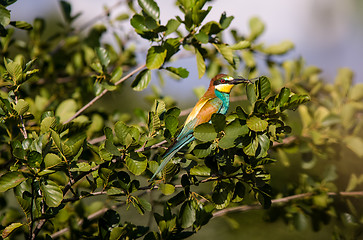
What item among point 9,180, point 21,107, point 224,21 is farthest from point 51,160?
point 224,21

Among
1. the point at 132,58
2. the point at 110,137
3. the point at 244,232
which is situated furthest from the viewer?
the point at 244,232

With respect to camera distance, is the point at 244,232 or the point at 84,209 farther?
the point at 244,232

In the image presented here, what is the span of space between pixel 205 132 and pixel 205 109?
0.55 meters

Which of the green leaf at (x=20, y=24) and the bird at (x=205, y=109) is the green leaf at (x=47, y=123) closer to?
the bird at (x=205, y=109)

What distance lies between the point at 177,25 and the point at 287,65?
155cm

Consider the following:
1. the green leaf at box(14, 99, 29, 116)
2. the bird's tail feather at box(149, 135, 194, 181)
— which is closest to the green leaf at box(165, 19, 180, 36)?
the bird's tail feather at box(149, 135, 194, 181)

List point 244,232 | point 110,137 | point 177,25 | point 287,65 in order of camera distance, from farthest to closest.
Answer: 1. point 244,232
2. point 287,65
3. point 177,25
4. point 110,137

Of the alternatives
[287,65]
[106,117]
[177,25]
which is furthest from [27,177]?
[287,65]

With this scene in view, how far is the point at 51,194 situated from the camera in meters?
1.54

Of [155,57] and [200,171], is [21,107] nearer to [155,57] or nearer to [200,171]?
[155,57]

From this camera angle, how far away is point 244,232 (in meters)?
4.35

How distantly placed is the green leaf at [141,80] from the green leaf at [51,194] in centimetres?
76

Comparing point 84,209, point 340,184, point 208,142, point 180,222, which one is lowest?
point 340,184

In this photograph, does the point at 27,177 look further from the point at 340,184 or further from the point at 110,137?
the point at 340,184
